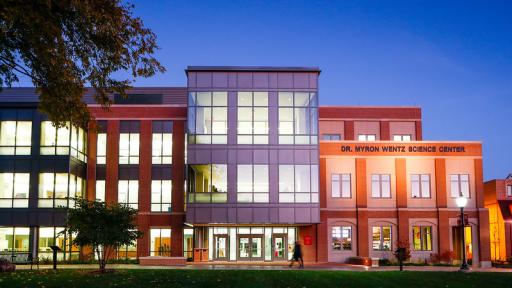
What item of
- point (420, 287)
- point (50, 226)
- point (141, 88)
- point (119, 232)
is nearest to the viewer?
point (420, 287)

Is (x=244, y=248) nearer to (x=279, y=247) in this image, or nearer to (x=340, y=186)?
(x=279, y=247)

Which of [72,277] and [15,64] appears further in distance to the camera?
[72,277]

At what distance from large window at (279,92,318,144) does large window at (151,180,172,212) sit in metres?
9.65

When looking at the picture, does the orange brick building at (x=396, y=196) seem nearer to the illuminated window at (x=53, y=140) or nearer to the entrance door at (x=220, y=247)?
the entrance door at (x=220, y=247)

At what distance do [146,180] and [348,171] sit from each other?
594 inches

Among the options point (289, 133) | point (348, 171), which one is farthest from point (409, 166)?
point (289, 133)

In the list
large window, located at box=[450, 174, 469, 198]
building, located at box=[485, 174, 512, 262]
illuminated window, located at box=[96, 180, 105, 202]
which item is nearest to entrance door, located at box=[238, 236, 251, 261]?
illuminated window, located at box=[96, 180, 105, 202]

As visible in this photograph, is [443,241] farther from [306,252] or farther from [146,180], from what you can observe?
[146,180]

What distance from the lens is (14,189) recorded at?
43.7 metres

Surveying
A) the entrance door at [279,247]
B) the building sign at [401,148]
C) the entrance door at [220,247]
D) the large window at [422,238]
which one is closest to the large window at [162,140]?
the entrance door at [220,247]

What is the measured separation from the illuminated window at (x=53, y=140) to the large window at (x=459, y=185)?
91.2 feet

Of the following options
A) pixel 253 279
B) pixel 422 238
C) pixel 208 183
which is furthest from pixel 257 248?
pixel 253 279

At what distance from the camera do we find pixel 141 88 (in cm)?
5850

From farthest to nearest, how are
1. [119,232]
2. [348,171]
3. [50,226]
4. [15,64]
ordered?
[348,171] < [50,226] < [119,232] < [15,64]
